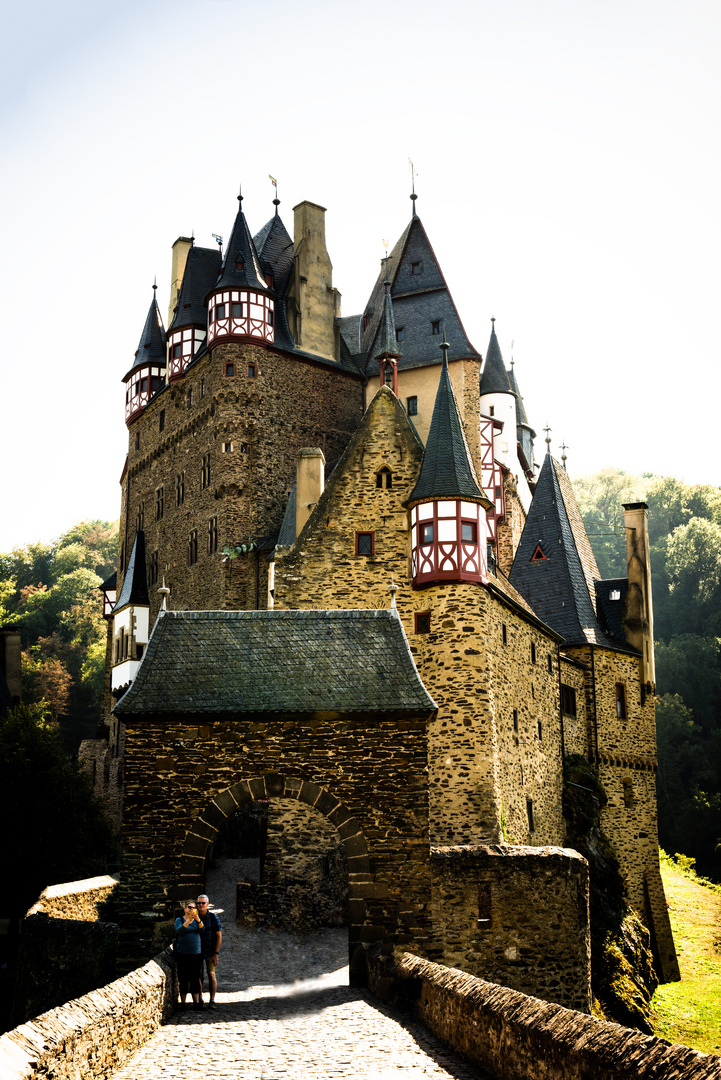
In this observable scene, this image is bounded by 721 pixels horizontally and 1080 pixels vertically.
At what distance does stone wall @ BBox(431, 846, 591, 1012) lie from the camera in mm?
16391

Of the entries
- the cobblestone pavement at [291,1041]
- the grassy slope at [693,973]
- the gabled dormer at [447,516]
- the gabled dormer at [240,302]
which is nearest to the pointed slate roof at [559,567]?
the grassy slope at [693,973]

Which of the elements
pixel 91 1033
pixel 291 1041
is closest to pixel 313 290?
pixel 291 1041

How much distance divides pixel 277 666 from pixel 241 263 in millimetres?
26470

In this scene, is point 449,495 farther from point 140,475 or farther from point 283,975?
point 140,475

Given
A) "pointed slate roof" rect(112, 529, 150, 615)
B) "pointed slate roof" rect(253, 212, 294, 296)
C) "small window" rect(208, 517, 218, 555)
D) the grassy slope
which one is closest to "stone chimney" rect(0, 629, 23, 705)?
"pointed slate roof" rect(112, 529, 150, 615)

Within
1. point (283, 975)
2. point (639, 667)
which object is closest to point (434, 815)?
point (283, 975)

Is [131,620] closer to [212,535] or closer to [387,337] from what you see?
[212,535]

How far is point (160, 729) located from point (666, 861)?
37.4 metres

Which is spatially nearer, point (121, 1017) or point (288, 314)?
point (121, 1017)

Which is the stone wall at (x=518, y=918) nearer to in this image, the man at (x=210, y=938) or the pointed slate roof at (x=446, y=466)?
the man at (x=210, y=938)

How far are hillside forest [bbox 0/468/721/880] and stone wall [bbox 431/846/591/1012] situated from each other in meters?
29.1

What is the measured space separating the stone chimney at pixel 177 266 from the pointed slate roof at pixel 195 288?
48.5 inches

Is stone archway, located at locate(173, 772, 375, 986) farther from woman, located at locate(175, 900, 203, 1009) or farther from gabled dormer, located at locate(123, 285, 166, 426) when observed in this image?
gabled dormer, located at locate(123, 285, 166, 426)

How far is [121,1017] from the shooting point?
988cm
